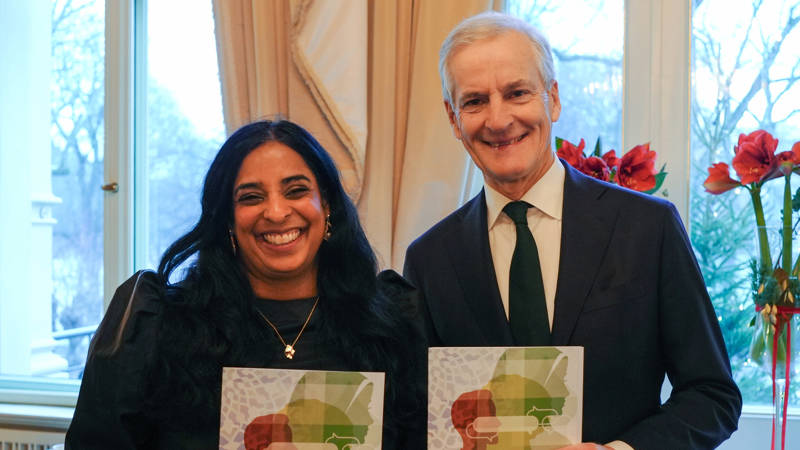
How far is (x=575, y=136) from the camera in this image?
2795 mm

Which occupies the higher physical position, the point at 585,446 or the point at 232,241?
the point at 232,241

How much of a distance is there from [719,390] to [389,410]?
2.05ft

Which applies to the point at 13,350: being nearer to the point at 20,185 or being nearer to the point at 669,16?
the point at 20,185

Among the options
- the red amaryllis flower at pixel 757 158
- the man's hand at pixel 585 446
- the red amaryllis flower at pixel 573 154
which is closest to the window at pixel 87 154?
the red amaryllis flower at pixel 573 154

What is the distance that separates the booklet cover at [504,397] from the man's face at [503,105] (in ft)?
1.32

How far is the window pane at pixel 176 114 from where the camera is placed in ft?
10.7

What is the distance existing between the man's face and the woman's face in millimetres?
358

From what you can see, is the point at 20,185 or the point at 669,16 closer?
the point at 669,16

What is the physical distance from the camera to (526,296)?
1555mm

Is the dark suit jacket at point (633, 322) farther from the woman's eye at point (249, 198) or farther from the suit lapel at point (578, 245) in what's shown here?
the woman's eye at point (249, 198)

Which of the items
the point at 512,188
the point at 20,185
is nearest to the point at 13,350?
the point at 20,185

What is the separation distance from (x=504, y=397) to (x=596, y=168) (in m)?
0.92

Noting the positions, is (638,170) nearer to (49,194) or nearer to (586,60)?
(586,60)

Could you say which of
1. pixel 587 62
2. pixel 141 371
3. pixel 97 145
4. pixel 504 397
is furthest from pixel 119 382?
pixel 97 145
